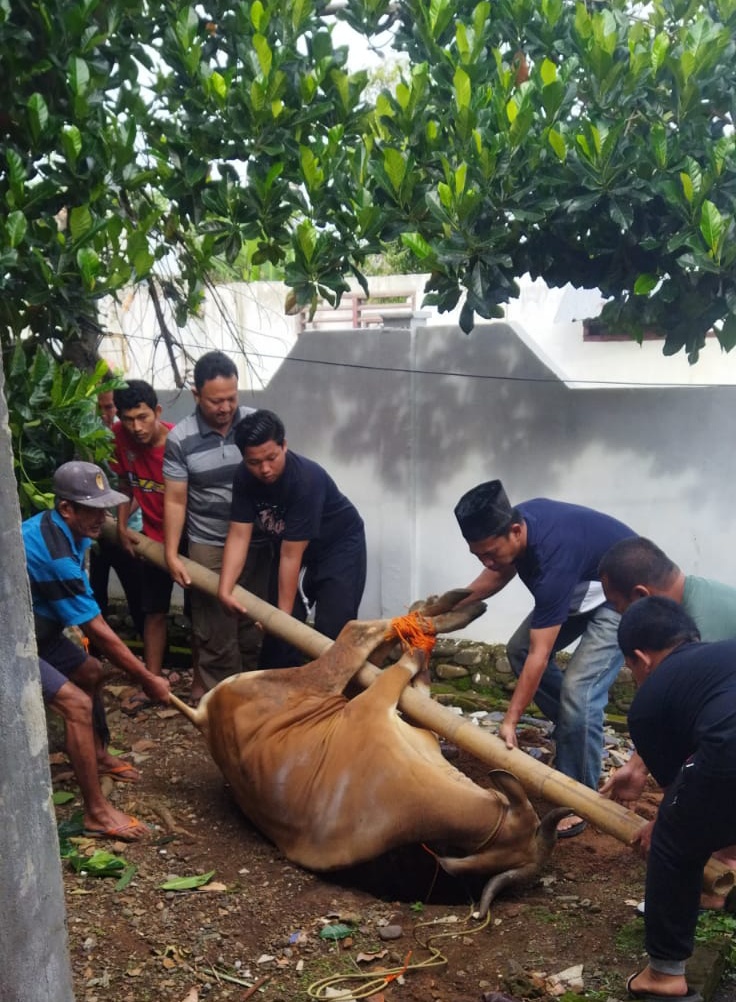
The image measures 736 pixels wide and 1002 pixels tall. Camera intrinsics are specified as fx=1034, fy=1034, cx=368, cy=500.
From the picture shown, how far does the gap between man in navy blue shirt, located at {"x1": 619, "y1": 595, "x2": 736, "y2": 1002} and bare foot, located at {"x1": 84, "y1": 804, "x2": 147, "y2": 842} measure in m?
2.38

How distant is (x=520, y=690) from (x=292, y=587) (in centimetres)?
145

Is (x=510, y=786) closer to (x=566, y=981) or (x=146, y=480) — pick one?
(x=566, y=981)

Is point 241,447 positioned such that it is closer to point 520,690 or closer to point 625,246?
point 520,690

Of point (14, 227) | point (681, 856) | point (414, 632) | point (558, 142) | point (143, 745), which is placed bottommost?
point (143, 745)

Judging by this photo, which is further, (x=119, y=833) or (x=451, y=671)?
(x=451, y=671)

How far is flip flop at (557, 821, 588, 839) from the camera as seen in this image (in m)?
4.97

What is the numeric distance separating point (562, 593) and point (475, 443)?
7.41 ft

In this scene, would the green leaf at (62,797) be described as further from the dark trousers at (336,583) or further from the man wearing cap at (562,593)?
the man wearing cap at (562,593)

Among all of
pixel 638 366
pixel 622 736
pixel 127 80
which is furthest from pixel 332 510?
pixel 638 366

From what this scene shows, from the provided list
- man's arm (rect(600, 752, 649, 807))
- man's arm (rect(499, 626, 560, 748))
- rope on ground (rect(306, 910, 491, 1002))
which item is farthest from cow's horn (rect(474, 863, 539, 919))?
man's arm (rect(499, 626, 560, 748))

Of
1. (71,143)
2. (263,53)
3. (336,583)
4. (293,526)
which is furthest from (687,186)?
(71,143)

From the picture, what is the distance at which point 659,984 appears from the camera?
348 centimetres

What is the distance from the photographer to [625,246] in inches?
221

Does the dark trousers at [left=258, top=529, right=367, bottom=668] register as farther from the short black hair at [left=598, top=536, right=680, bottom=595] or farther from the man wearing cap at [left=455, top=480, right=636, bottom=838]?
the short black hair at [left=598, top=536, right=680, bottom=595]
